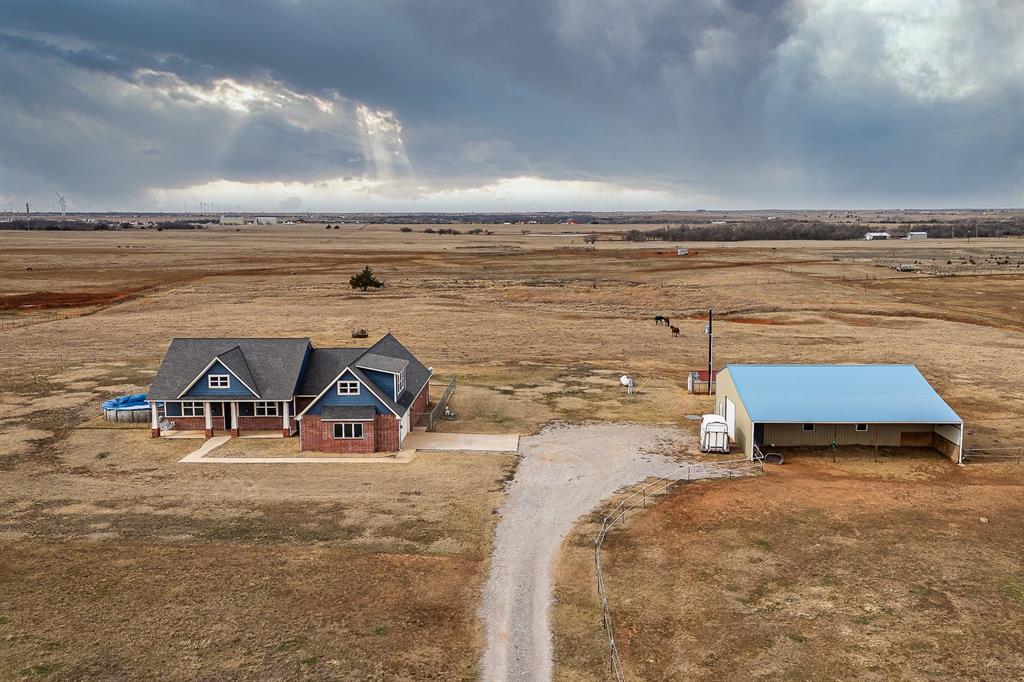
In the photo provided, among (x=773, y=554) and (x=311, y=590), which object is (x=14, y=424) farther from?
(x=773, y=554)

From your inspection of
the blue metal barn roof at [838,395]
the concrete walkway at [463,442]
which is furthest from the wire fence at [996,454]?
the concrete walkway at [463,442]

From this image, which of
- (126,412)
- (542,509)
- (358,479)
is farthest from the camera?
(126,412)

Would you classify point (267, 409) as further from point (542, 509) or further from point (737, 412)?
point (737, 412)

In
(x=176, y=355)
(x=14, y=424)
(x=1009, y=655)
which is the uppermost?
(x=176, y=355)

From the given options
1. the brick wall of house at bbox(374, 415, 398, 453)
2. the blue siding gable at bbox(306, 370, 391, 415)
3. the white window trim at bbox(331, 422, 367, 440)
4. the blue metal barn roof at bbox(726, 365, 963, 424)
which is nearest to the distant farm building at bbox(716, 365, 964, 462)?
the blue metal barn roof at bbox(726, 365, 963, 424)

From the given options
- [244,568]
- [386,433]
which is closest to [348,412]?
[386,433]

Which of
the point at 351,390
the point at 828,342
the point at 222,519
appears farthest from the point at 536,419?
the point at 828,342

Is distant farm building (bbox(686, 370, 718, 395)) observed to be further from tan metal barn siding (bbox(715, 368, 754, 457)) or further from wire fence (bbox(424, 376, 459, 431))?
wire fence (bbox(424, 376, 459, 431))

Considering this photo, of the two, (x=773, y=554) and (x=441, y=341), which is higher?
(x=441, y=341)
